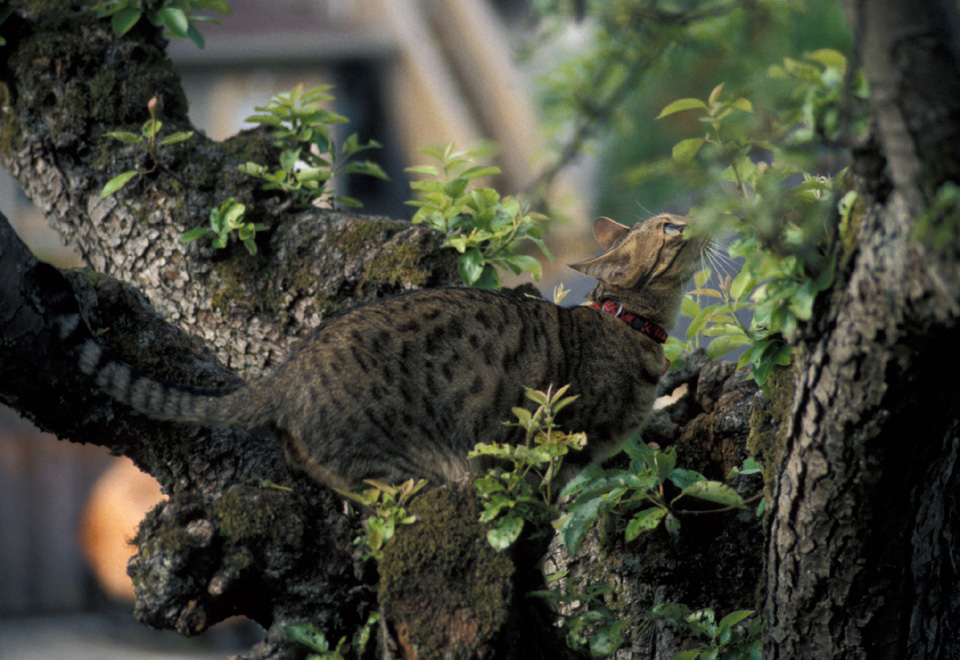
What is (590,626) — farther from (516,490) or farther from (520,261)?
(520,261)

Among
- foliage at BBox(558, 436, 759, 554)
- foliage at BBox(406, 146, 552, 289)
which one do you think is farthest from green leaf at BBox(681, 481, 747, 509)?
foliage at BBox(406, 146, 552, 289)

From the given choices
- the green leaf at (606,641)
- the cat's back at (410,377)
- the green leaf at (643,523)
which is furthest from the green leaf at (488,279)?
the green leaf at (606,641)

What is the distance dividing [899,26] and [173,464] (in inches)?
81.5

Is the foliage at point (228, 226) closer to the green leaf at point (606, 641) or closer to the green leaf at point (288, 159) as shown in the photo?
the green leaf at point (288, 159)

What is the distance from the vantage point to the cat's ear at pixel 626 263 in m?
2.93

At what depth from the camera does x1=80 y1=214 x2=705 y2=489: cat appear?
230 centimetres

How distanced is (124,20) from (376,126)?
5.65 meters

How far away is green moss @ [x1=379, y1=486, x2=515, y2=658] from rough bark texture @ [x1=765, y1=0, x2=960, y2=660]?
0.66 meters

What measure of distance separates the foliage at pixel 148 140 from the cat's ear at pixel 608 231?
1.58 m

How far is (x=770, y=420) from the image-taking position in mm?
2443

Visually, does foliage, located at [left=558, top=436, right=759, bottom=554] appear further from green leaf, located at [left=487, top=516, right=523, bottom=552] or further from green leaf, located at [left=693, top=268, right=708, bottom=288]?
green leaf, located at [left=693, top=268, right=708, bottom=288]

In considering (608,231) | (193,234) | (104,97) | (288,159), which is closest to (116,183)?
(193,234)

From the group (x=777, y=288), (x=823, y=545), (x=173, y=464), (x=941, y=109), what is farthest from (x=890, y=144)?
(x=173, y=464)

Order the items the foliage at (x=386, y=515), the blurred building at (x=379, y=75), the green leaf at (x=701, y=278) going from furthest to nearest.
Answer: the blurred building at (x=379, y=75)
the green leaf at (x=701, y=278)
the foliage at (x=386, y=515)
